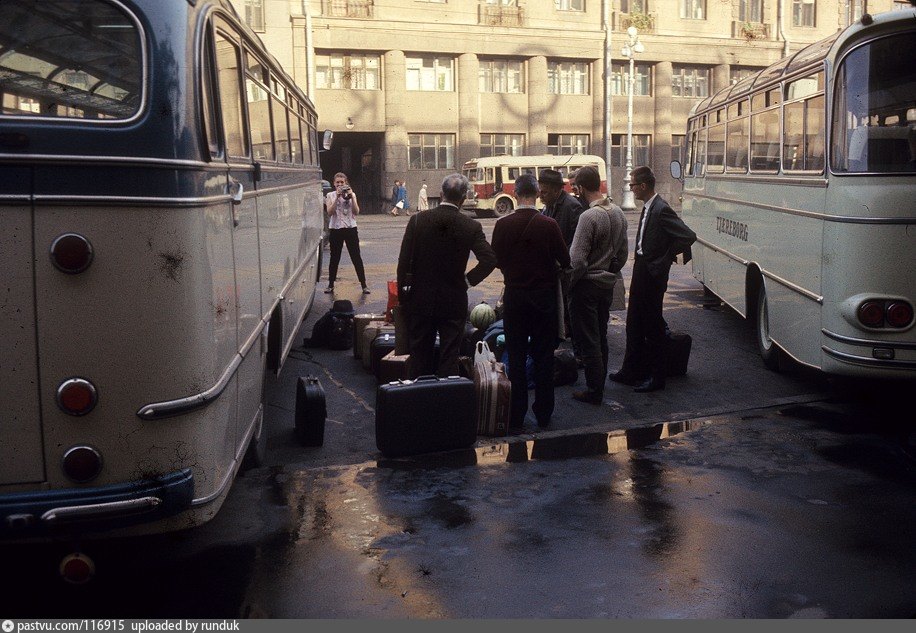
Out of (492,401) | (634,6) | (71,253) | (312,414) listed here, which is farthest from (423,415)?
(634,6)

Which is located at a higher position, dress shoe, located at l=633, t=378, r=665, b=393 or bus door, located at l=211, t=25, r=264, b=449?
bus door, located at l=211, t=25, r=264, b=449

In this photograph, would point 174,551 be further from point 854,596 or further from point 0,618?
point 854,596

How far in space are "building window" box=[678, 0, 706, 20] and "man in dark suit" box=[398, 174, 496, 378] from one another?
46646 millimetres

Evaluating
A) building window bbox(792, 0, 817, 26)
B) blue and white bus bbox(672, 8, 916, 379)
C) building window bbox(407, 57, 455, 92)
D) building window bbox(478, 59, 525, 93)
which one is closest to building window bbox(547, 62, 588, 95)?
building window bbox(478, 59, 525, 93)

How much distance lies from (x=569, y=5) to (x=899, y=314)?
43906mm

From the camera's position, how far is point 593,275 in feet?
26.7

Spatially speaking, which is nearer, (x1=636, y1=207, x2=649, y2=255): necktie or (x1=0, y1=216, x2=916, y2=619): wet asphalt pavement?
(x1=0, y1=216, x2=916, y2=619): wet asphalt pavement

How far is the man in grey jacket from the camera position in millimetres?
8094

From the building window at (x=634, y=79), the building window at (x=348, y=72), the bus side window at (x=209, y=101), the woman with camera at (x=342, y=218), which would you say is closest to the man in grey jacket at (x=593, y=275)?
the bus side window at (x=209, y=101)

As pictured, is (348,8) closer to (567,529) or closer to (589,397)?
(589,397)

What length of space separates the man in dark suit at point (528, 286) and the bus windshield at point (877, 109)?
2180 millimetres

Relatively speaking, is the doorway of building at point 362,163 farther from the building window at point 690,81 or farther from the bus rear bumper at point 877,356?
the bus rear bumper at point 877,356

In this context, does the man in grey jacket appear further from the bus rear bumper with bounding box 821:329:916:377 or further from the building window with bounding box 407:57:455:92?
the building window with bounding box 407:57:455:92

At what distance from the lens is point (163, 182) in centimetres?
398
